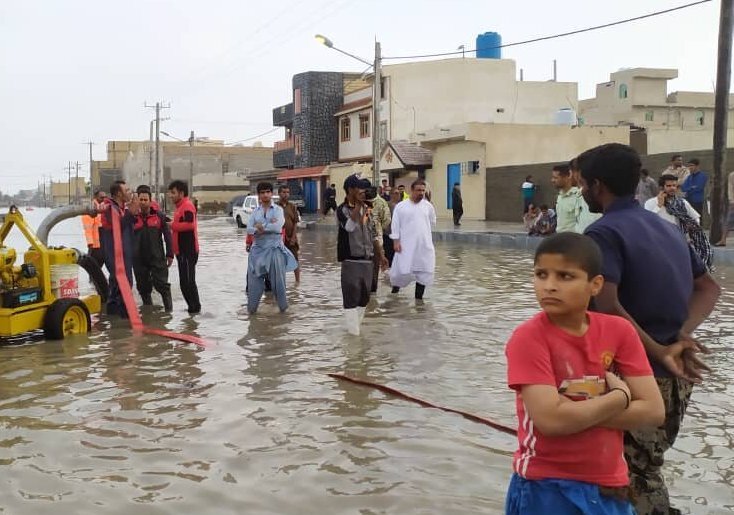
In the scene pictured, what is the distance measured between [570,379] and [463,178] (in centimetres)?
3182

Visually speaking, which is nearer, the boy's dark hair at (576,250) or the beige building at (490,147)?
the boy's dark hair at (576,250)

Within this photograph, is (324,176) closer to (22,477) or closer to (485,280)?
(485,280)

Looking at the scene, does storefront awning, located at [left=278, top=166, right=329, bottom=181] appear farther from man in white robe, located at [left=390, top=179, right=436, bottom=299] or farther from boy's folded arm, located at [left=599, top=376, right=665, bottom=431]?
boy's folded arm, located at [left=599, top=376, right=665, bottom=431]

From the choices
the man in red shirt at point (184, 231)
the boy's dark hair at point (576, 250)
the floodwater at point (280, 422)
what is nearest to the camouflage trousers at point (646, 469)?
the boy's dark hair at point (576, 250)

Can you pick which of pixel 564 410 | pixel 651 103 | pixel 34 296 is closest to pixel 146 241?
pixel 34 296

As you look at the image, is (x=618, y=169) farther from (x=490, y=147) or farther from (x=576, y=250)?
(x=490, y=147)

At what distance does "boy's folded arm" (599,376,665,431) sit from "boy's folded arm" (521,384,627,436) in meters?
0.05

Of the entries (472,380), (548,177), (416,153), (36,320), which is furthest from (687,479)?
(416,153)

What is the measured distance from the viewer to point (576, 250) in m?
2.37

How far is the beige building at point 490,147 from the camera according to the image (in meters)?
32.4

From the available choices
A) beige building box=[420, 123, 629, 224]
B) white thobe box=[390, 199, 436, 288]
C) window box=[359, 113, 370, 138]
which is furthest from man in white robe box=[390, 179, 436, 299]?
window box=[359, 113, 370, 138]

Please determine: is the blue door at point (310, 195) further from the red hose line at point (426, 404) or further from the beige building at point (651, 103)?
the red hose line at point (426, 404)

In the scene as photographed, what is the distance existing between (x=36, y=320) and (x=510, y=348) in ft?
22.4

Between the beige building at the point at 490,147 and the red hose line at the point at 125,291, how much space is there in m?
23.6
